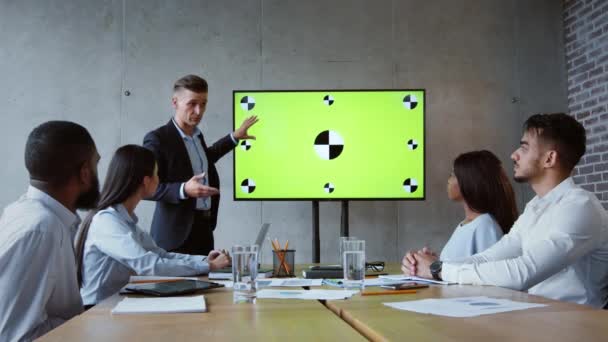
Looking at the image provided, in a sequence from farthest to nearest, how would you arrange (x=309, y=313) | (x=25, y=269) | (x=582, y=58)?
(x=582, y=58) → (x=25, y=269) → (x=309, y=313)

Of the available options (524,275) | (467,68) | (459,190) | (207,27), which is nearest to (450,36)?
(467,68)

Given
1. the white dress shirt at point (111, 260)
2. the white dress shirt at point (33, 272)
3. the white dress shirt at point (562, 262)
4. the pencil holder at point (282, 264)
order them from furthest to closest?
1. the pencil holder at point (282, 264)
2. the white dress shirt at point (111, 260)
3. the white dress shirt at point (562, 262)
4. the white dress shirt at point (33, 272)

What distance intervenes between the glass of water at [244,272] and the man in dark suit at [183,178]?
1446mm

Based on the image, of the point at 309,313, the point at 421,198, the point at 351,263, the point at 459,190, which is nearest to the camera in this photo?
the point at 309,313

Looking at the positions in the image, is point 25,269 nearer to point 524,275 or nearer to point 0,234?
point 0,234

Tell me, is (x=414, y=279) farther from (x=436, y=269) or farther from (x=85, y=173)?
(x=85, y=173)

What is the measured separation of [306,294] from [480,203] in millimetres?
1306

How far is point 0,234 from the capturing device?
4.89ft

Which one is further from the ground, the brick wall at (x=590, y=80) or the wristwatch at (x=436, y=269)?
the brick wall at (x=590, y=80)

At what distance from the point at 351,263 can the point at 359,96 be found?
263 centimetres

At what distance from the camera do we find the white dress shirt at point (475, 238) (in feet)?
8.32

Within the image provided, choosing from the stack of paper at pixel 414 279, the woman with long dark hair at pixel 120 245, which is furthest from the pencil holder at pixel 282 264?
the stack of paper at pixel 414 279

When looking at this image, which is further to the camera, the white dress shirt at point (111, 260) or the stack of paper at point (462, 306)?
the white dress shirt at point (111, 260)

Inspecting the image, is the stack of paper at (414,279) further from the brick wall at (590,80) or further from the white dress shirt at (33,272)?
the brick wall at (590,80)
